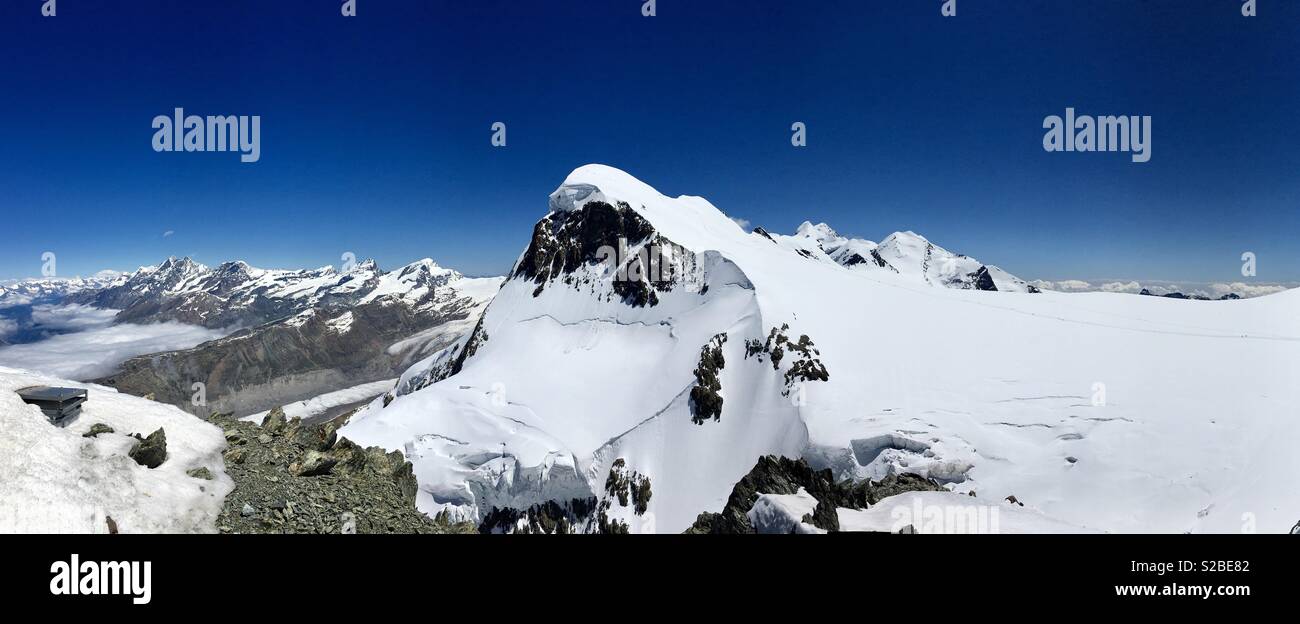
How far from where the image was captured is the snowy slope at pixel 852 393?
93.6 ft

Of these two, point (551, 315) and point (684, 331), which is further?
point (551, 315)

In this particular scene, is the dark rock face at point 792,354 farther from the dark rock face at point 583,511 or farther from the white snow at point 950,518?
the white snow at point 950,518

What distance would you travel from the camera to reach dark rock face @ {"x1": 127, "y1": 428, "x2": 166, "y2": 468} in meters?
14.1

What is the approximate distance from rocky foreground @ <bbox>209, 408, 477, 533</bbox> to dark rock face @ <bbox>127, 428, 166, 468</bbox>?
1657 mm

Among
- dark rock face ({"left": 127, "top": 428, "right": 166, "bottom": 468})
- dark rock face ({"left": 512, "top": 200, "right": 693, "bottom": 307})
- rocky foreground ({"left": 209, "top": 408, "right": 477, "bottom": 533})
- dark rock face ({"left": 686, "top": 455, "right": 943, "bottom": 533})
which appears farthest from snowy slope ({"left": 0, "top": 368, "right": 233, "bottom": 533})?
dark rock face ({"left": 512, "top": 200, "right": 693, "bottom": 307})

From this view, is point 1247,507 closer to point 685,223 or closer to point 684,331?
point 684,331

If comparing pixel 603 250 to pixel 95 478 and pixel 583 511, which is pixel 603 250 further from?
pixel 95 478

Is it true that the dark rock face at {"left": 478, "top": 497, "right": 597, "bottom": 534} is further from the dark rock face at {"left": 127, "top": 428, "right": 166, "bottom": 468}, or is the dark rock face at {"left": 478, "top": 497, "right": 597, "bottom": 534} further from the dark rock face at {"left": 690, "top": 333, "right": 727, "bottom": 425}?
the dark rock face at {"left": 127, "top": 428, "right": 166, "bottom": 468}

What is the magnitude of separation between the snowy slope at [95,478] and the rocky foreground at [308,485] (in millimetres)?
633

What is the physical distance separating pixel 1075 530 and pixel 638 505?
44452mm

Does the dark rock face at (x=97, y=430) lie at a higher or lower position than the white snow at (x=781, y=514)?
higher

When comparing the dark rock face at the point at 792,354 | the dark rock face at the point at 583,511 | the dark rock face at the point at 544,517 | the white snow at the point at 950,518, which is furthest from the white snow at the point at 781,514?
the dark rock face at the point at 544,517
